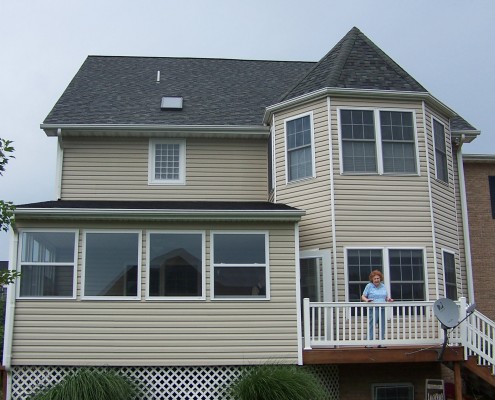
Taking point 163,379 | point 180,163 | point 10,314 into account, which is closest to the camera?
point 10,314

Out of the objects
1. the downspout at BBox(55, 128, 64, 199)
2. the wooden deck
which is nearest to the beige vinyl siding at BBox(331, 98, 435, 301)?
the wooden deck

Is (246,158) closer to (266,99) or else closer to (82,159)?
(266,99)

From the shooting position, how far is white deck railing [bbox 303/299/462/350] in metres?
12.9

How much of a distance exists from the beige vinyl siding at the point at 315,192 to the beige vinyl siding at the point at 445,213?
7.74ft

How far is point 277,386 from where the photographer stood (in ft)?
37.9

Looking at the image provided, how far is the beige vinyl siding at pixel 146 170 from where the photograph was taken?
16531mm

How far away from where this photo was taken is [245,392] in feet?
Result: 38.8

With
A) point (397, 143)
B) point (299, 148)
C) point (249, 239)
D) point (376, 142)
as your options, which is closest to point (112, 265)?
point (249, 239)

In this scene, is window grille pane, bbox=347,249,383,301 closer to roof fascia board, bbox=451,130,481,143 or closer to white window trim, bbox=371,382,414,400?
white window trim, bbox=371,382,414,400

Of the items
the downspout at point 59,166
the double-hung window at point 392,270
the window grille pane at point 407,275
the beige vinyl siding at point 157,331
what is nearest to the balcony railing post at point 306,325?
the beige vinyl siding at point 157,331

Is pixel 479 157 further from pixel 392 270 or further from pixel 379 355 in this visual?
pixel 379 355

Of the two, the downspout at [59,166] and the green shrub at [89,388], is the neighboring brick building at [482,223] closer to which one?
the green shrub at [89,388]

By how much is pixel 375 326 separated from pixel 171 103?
8036 millimetres

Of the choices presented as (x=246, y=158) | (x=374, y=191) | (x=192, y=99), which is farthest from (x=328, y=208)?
(x=192, y=99)
